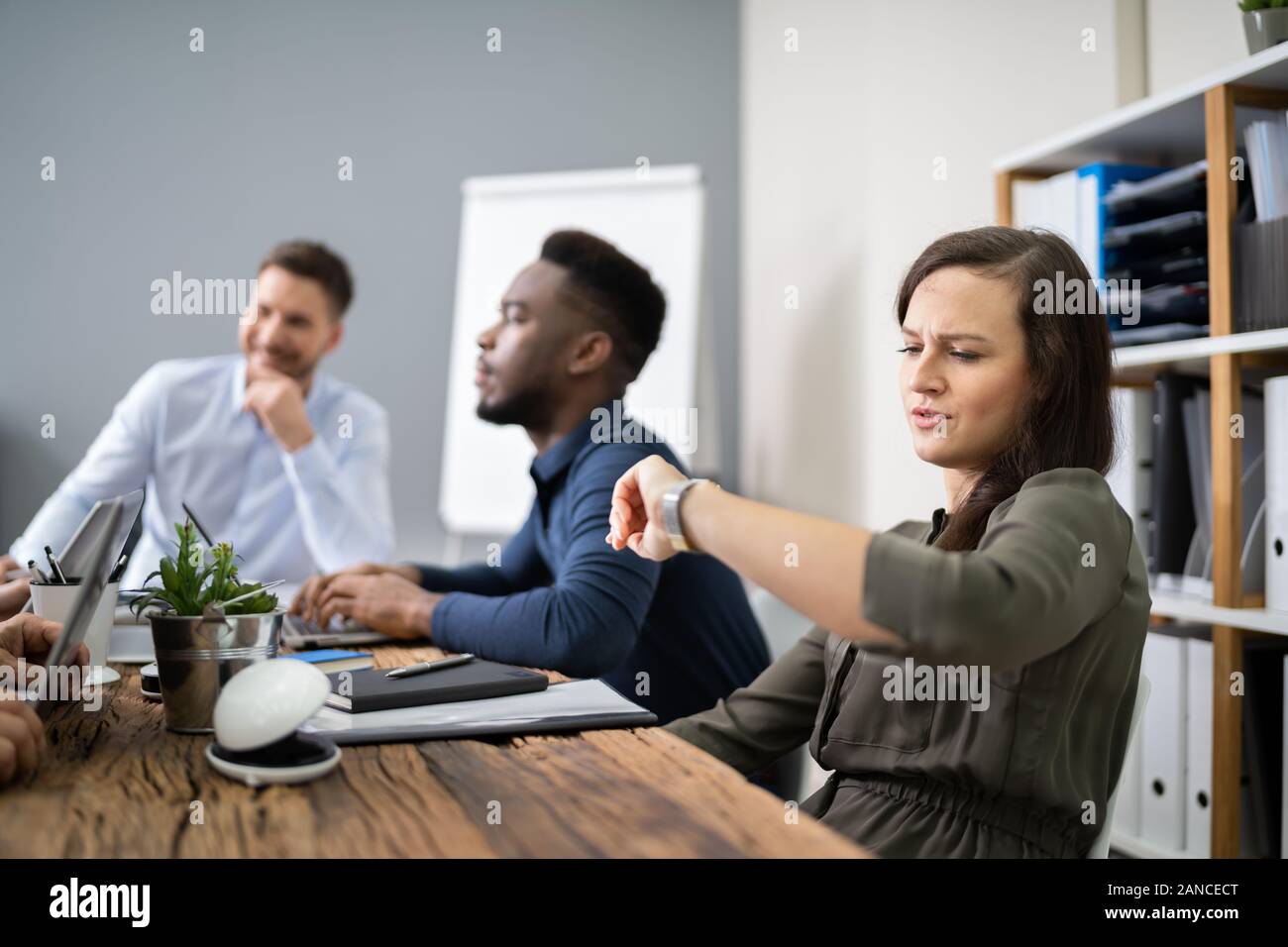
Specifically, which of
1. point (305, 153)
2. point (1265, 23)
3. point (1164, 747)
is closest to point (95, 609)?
point (1164, 747)

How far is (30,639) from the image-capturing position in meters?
0.98

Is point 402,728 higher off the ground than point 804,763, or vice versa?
point 402,728

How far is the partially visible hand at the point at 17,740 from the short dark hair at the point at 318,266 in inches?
102

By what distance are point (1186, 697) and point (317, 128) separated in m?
3.03

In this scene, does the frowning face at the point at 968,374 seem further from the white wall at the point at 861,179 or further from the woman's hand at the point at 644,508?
the white wall at the point at 861,179

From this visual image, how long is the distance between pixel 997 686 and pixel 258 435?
104 inches

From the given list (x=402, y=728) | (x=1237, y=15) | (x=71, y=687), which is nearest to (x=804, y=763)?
(x=402, y=728)

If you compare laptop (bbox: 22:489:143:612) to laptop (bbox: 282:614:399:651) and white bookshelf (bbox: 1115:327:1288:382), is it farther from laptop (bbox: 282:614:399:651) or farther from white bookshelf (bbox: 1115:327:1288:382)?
white bookshelf (bbox: 1115:327:1288:382)

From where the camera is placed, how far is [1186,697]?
1.81 metres

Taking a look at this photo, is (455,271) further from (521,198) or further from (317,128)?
(317,128)

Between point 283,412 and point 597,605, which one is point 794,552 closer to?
point 597,605

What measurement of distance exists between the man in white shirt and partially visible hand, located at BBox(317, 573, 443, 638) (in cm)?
133

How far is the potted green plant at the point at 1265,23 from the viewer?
5.56 feet

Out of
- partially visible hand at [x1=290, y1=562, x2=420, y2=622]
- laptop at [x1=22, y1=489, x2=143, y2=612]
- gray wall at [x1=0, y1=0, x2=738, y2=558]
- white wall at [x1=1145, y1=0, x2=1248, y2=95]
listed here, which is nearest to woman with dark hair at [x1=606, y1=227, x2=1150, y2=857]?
laptop at [x1=22, y1=489, x2=143, y2=612]
